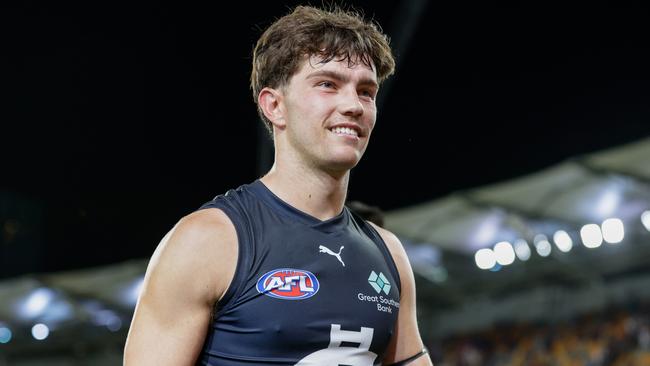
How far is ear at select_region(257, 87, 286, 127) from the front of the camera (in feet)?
7.85

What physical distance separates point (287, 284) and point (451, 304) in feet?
71.4

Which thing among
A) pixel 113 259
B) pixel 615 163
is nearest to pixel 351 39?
pixel 615 163

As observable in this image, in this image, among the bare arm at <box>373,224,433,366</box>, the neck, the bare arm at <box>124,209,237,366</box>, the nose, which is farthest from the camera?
the bare arm at <box>373,224,433,366</box>

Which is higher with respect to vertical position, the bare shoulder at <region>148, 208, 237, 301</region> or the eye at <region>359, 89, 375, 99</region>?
the eye at <region>359, 89, 375, 99</region>

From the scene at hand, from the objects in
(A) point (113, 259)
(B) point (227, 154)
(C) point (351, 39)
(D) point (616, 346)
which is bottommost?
(D) point (616, 346)

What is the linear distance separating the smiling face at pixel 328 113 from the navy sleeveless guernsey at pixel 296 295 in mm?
168

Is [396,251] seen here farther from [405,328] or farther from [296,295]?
[296,295]

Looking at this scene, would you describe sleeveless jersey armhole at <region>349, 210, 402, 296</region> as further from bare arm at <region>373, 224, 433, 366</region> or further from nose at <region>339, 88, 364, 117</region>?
nose at <region>339, 88, 364, 117</region>

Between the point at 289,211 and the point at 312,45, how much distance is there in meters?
0.43

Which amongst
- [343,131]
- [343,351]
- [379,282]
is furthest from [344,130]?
[343,351]

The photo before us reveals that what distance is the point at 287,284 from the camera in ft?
7.06

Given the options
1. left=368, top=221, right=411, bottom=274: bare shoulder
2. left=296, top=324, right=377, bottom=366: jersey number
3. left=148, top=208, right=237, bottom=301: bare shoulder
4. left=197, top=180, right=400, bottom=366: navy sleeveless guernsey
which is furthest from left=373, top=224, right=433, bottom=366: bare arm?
left=148, top=208, right=237, bottom=301: bare shoulder

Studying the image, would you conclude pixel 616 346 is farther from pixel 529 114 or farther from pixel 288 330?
pixel 288 330

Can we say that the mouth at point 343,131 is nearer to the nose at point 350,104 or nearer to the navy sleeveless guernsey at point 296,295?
the nose at point 350,104
